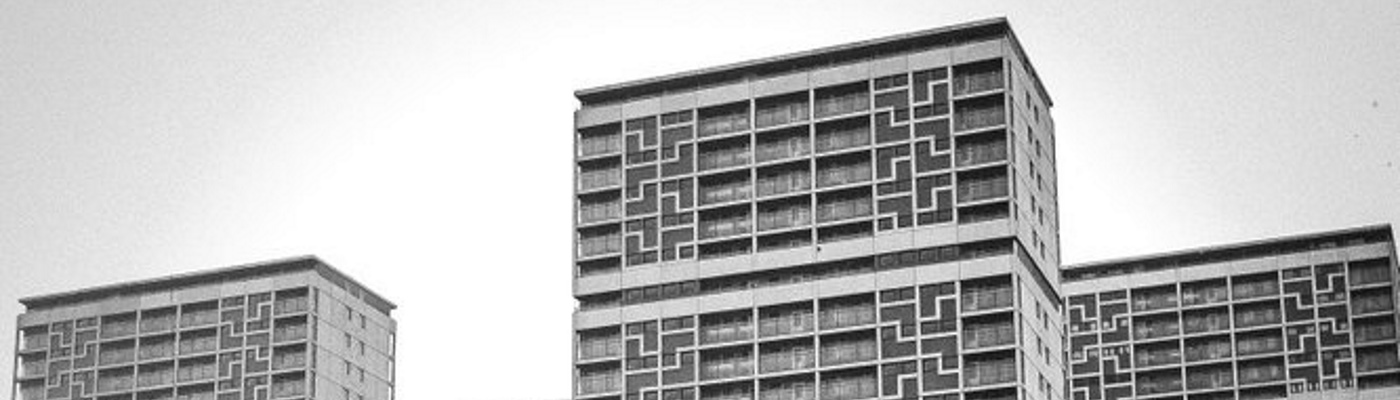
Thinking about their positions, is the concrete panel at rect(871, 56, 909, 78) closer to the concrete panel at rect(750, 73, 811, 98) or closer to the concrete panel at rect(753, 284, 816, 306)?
the concrete panel at rect(750, 73, 811, 98)

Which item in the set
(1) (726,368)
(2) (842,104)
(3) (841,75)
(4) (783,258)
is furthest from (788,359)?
(3) (841,75)

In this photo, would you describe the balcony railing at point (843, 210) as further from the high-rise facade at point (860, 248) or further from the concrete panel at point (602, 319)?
the concrete panel at point (602, 319)

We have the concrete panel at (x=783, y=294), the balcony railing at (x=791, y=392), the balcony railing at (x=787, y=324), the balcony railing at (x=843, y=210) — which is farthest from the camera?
the concrete panel at (x=783, y=294)

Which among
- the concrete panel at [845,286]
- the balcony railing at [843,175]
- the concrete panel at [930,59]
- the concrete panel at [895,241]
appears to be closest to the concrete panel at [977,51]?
the concrete panel at [930,59]

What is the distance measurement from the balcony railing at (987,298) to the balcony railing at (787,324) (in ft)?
37.7

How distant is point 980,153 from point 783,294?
1700 cm

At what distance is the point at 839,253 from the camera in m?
194

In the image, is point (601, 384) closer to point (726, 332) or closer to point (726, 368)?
point (726, 368)

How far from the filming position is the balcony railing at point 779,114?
7805 inches

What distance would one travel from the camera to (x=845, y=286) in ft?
632

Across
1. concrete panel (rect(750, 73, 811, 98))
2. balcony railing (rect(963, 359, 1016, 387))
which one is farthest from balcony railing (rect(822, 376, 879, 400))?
concrete panel (rect(750, 73, 811, 98))

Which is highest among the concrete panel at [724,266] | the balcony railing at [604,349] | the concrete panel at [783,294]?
the concrete panel at [724,266]

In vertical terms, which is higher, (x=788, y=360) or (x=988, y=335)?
(x=988, y=335)

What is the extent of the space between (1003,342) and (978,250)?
7074mm
